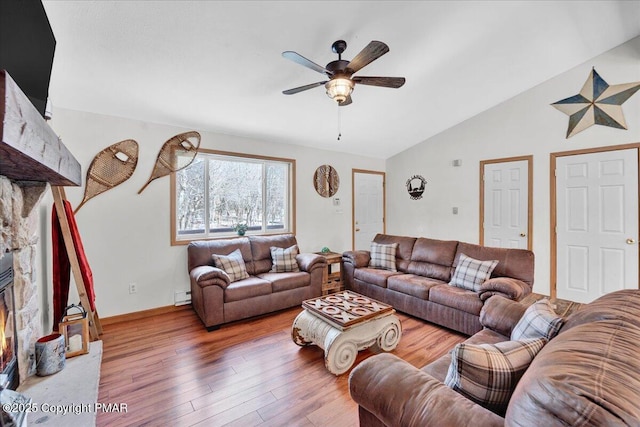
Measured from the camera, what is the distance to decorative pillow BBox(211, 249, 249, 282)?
339cm

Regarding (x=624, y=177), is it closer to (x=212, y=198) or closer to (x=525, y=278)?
(x=525, y=278)

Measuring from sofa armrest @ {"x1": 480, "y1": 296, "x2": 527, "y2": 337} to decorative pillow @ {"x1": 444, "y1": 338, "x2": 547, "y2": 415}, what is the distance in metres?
0.87

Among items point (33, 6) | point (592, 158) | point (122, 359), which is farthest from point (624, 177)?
point (122, 359)

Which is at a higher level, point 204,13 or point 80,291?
point 204,13

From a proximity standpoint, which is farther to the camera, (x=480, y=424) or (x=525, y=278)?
(x=525, y=278)

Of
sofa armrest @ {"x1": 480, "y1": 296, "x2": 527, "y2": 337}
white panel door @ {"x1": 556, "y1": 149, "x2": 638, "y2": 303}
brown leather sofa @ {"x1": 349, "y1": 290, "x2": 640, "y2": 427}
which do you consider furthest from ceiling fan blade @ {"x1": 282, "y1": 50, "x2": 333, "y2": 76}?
white panel door @ {"x1": 556, "y1": 149, "x2": 638, "y2": 303}

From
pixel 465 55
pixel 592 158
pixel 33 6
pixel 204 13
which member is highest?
pixel 465 55

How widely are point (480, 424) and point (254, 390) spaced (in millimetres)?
1604

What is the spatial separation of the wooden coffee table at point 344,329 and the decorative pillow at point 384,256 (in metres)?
1.28

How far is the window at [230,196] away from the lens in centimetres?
374

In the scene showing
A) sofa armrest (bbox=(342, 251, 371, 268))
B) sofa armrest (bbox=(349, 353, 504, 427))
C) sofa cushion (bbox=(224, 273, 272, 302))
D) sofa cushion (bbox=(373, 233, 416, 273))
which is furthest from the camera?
sofa armrest (bbox=(342, 251, 371, 268))

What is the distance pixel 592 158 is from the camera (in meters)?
3.57

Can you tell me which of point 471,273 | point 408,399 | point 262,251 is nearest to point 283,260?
point 262,251

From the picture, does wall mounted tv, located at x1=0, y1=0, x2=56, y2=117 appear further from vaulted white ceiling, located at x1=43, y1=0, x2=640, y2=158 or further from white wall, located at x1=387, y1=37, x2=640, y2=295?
white wall, located at x1=387, y1=37, x2=640, y2=295
